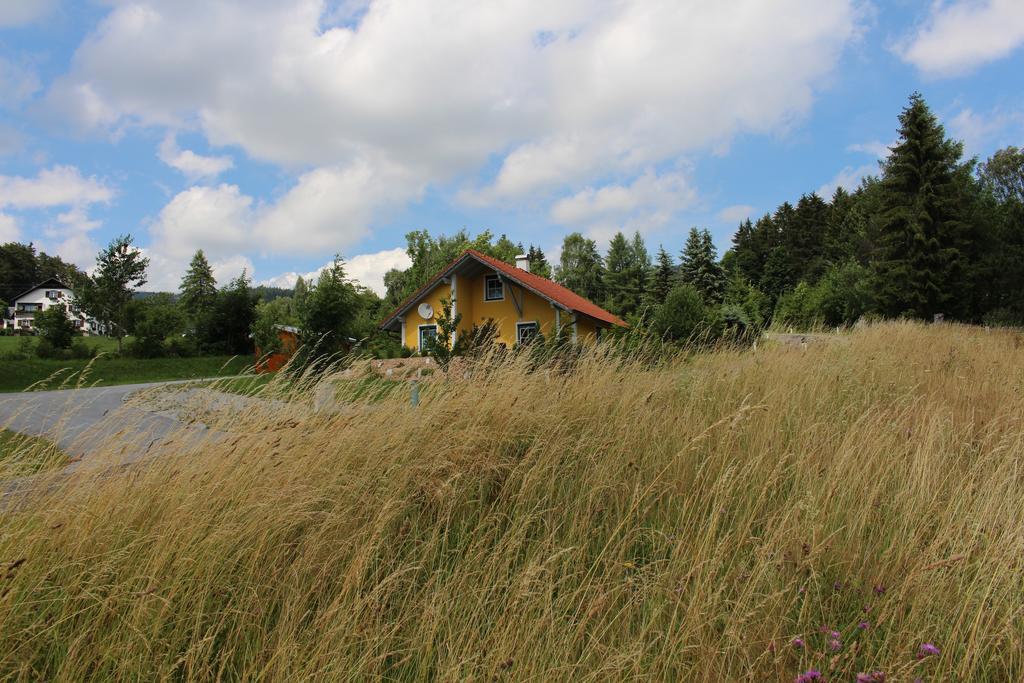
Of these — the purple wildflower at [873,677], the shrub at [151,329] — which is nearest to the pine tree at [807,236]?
the shrub at [151,329]

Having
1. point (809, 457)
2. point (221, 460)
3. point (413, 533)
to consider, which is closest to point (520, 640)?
point (413, 533)

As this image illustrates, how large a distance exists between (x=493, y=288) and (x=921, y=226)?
2489cm

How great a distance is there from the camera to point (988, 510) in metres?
2.59

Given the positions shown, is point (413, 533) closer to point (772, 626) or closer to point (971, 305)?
point (772, 626)

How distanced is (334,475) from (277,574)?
2.03ft

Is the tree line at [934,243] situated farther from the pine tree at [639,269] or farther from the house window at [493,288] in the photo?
the pine tree at [639,269]

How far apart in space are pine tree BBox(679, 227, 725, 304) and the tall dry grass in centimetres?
5122

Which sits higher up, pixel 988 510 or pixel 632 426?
pixel 632 426

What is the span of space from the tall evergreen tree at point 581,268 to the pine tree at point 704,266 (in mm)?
17144

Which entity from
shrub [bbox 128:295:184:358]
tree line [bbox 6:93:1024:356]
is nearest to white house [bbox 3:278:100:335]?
tree line [bbox 6:93:1024:356]

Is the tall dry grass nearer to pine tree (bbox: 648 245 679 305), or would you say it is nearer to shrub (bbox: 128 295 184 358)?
shrub (bbox: 128 295 184 358)

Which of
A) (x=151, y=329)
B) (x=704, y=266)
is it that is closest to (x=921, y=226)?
(x=704, y=266)

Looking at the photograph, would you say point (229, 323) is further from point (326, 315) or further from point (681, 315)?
point (681, 315)

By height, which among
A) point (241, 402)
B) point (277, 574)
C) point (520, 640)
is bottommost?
point (520, 640)
